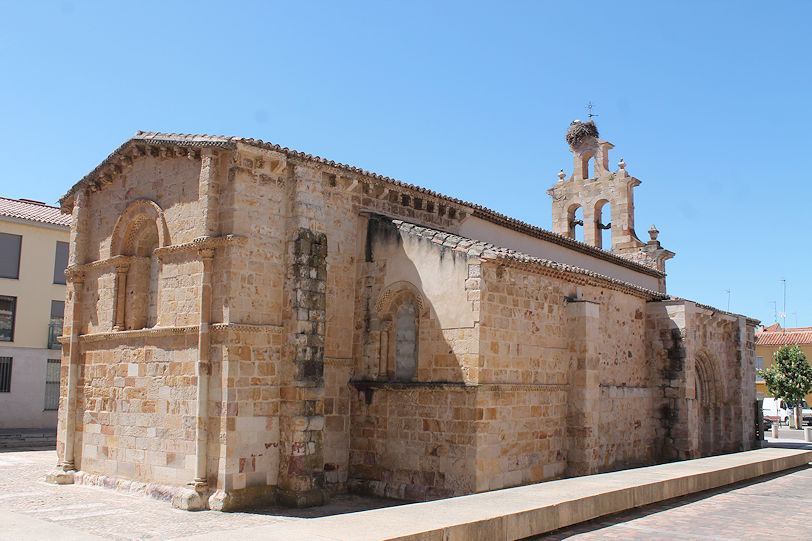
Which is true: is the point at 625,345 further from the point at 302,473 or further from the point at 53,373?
the point at 53,373

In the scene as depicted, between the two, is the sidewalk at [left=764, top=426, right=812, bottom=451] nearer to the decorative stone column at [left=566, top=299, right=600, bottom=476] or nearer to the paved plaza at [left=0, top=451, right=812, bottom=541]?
the paved plaza at [left=0, top=451, right=812, bottom=541]

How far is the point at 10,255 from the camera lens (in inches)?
961

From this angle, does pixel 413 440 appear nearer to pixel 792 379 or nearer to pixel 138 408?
pixel 138 408

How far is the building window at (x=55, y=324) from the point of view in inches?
982

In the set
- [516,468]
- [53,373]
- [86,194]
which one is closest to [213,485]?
[516,468]

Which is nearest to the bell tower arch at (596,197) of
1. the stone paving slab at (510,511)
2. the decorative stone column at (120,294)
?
the stone paving slab at (510,511)

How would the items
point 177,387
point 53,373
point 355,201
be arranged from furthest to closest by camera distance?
point 53,373 → point 355,201 → point 177,387

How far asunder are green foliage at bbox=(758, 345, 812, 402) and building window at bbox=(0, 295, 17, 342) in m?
35.7

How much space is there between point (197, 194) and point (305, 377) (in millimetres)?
3496

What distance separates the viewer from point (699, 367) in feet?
64.8

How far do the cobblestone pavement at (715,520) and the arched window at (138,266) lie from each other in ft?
26.3

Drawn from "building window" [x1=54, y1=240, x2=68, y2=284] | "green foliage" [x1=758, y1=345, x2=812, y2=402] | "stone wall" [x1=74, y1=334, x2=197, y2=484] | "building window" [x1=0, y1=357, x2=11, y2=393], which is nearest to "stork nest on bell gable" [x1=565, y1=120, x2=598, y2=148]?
"stone wall" [x1=74, y1=334, x2=197, y2=484]

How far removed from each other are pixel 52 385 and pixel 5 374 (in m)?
1.57

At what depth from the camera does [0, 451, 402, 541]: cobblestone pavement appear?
902 cm
